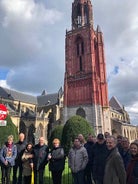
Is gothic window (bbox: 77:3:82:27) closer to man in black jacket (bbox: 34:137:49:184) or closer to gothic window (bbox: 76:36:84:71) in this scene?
gothic window (bbox: 76:36:84:71)

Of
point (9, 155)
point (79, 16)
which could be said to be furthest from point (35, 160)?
point (79, 16)

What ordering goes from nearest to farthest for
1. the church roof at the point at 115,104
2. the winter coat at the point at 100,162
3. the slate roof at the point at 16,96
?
the winter coat at the point at 100,162 < the slate roof at the point at 16,96 < the church roof at the point at 115,104

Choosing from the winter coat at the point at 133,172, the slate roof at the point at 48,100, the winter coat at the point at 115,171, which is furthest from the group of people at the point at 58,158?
the slate roof at the point at 48,100

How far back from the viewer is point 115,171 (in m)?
4.99

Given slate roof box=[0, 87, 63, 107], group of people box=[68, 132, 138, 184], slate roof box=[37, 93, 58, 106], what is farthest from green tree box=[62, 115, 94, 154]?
slate roof box=[37, 93, 58, 106]

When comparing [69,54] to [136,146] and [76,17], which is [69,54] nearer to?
[76,17]

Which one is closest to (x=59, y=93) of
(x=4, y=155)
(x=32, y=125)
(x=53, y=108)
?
(x=53, y=108)

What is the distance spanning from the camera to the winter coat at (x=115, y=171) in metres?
4.84

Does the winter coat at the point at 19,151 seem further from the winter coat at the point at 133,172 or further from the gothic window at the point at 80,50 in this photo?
the gothic window at the point at 80,50

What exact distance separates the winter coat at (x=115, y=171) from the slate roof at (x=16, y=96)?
4869 cm

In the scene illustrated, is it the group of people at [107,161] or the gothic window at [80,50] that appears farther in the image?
the gothic window at [80,50]

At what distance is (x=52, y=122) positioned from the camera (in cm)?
5288

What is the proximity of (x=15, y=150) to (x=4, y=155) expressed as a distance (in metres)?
0.44

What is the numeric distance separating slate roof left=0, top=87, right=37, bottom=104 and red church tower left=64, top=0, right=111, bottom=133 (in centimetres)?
1633
